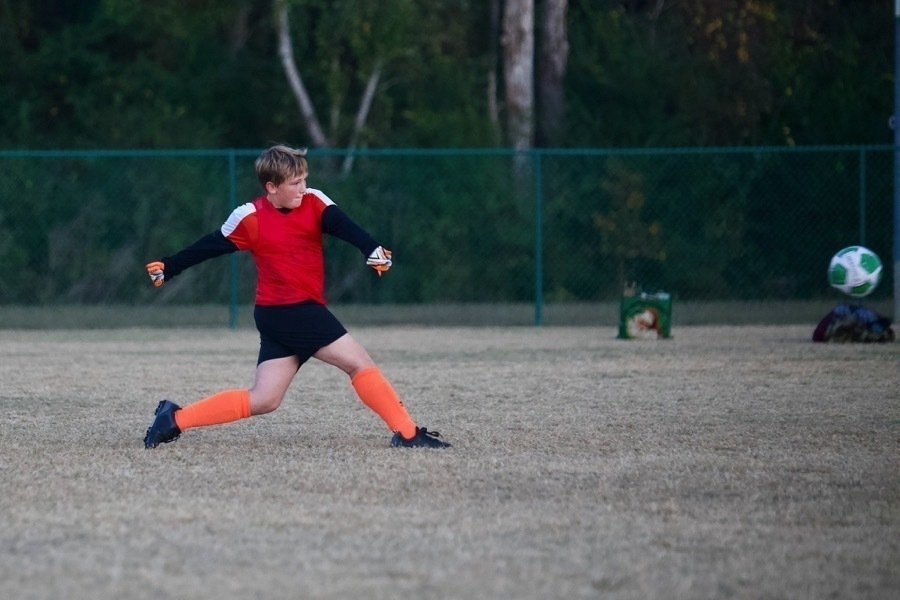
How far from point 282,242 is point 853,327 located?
7998 mm

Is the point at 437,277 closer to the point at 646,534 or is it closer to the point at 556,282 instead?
the point at 556,282

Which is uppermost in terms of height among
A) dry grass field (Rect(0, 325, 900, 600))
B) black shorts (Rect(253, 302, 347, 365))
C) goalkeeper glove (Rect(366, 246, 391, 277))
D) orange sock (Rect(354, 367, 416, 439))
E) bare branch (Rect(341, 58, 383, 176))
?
bare branch (Rect(341, 58, 383, 176))

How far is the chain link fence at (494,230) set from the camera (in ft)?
64.2

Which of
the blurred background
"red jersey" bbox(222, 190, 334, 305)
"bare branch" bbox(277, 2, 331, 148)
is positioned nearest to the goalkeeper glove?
"red jersey" bbox(222, 190, 334, 305)

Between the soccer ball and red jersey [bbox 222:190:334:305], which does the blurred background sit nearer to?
the soccer ball

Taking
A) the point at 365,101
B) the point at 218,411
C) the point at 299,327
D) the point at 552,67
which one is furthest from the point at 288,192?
the point at 552,67

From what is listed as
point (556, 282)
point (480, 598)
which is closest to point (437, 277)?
point (556, 282)

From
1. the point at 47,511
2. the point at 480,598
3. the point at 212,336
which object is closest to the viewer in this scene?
the point at 480,598

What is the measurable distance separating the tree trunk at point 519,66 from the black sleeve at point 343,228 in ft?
55.0

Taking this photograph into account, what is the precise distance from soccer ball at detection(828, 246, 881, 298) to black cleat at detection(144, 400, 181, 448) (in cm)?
780

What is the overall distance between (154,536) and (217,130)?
20.8 m

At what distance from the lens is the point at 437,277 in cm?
2002

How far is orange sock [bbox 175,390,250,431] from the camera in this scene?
23.9 ft

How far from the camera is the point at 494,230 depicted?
19781 mm
